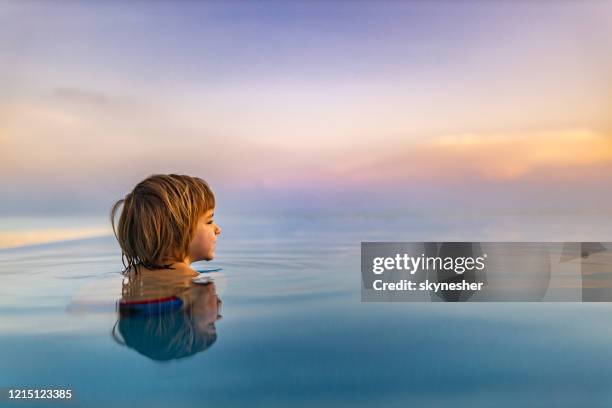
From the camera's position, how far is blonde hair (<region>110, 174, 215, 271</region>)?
246 cm

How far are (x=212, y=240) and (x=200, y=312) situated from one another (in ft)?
1.33

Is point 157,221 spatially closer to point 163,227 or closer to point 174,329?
point 163,227

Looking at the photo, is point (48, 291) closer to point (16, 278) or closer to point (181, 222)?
point (16, 278)

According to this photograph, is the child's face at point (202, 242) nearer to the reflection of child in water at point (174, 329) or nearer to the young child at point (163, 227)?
the young child at point (163, 227)

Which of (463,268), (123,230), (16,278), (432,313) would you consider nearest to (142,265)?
(123,230)

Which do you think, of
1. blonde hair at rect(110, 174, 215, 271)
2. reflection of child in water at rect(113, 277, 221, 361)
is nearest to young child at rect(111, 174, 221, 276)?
blonde hair at rect(110, 174, 215, 271)

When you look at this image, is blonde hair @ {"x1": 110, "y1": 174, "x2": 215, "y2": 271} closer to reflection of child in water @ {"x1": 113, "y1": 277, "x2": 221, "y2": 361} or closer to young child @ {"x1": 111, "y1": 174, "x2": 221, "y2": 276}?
young child @ {"x1": 111, "y1": 174, "x2": 221, "y2": 276}

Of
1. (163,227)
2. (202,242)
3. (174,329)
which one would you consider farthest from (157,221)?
(174,329)

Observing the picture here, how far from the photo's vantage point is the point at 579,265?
3266 millimetres

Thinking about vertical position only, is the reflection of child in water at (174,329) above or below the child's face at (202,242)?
below

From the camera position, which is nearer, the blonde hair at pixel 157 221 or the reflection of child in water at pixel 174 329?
the reflection of child in water at pixel 174 329

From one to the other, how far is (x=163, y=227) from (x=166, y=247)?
0.30 ft

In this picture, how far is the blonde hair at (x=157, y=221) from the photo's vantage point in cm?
246

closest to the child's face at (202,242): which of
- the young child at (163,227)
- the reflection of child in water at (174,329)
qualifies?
the young child at (163,227)
